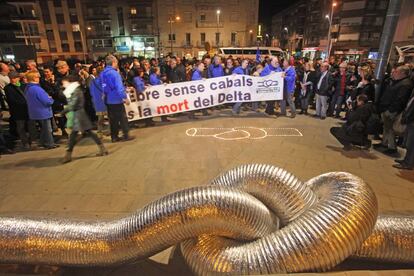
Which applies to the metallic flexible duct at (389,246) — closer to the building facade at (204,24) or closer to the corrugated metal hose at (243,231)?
the corrugated metal hose at (243,231)

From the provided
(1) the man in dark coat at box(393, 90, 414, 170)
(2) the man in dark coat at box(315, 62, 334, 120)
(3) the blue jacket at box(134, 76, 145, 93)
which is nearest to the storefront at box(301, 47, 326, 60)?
(2) the man in dark coat at box(315, 62, 334, 120)

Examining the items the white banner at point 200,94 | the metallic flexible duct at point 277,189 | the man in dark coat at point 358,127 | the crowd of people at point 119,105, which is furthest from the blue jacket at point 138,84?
the metallic flexible duct at point 277,189

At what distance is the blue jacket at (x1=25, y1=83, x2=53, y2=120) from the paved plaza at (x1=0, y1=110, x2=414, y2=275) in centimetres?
85

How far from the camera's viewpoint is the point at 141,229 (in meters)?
2.05

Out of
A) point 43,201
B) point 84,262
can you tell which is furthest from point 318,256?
point 43,201

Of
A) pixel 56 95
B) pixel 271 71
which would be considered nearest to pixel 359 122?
pixel 271 71

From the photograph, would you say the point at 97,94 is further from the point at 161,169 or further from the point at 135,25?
the point at 135,25

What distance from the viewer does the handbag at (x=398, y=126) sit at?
5.49 meters

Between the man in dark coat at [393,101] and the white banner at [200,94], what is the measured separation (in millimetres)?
3420

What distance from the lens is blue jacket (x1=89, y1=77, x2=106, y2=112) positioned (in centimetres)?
676

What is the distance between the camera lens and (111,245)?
7.07ft

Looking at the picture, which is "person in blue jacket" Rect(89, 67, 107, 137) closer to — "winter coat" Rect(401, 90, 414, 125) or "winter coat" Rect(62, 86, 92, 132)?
"winter coat" Rect(62, 86, 92, 132)

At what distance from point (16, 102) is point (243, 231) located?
6541mm

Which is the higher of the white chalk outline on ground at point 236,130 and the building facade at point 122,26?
the building facade at point 122,26
